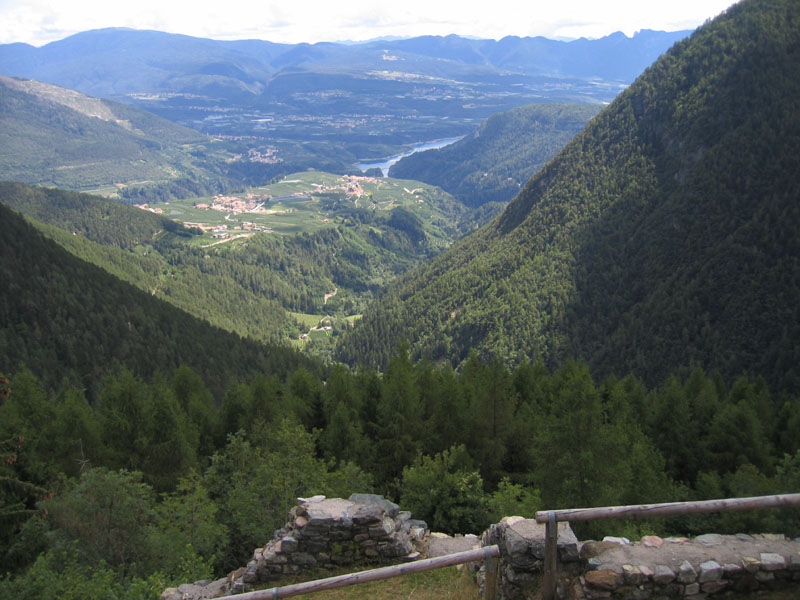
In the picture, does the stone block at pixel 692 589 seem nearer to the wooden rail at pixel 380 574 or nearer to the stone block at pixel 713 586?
the stone block at pixel 713 586

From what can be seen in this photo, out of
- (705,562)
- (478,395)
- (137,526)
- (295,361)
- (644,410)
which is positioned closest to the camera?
(705,562)

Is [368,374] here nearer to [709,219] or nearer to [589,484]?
[589,484]

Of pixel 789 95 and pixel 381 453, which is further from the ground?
pixel 789 95

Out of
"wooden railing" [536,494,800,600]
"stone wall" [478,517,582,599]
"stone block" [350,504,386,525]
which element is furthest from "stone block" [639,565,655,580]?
"stone block" [350,504,386,525]

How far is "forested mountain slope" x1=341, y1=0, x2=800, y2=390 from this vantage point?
129250 mm

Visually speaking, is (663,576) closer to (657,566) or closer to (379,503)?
(657,566)

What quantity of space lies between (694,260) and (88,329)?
157850mm

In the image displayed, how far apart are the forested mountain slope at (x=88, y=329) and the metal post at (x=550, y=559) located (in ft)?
342

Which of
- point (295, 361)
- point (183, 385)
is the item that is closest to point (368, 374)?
point (183, 385)

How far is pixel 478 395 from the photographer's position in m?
49.5

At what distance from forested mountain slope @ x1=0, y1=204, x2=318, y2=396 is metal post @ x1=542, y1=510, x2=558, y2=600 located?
104m

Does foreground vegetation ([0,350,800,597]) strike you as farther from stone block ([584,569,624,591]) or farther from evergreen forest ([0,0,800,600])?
stone block ([584,569,624,591])

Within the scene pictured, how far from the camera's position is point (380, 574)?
14.5 m

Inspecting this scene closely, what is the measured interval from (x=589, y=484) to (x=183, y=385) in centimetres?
4587
